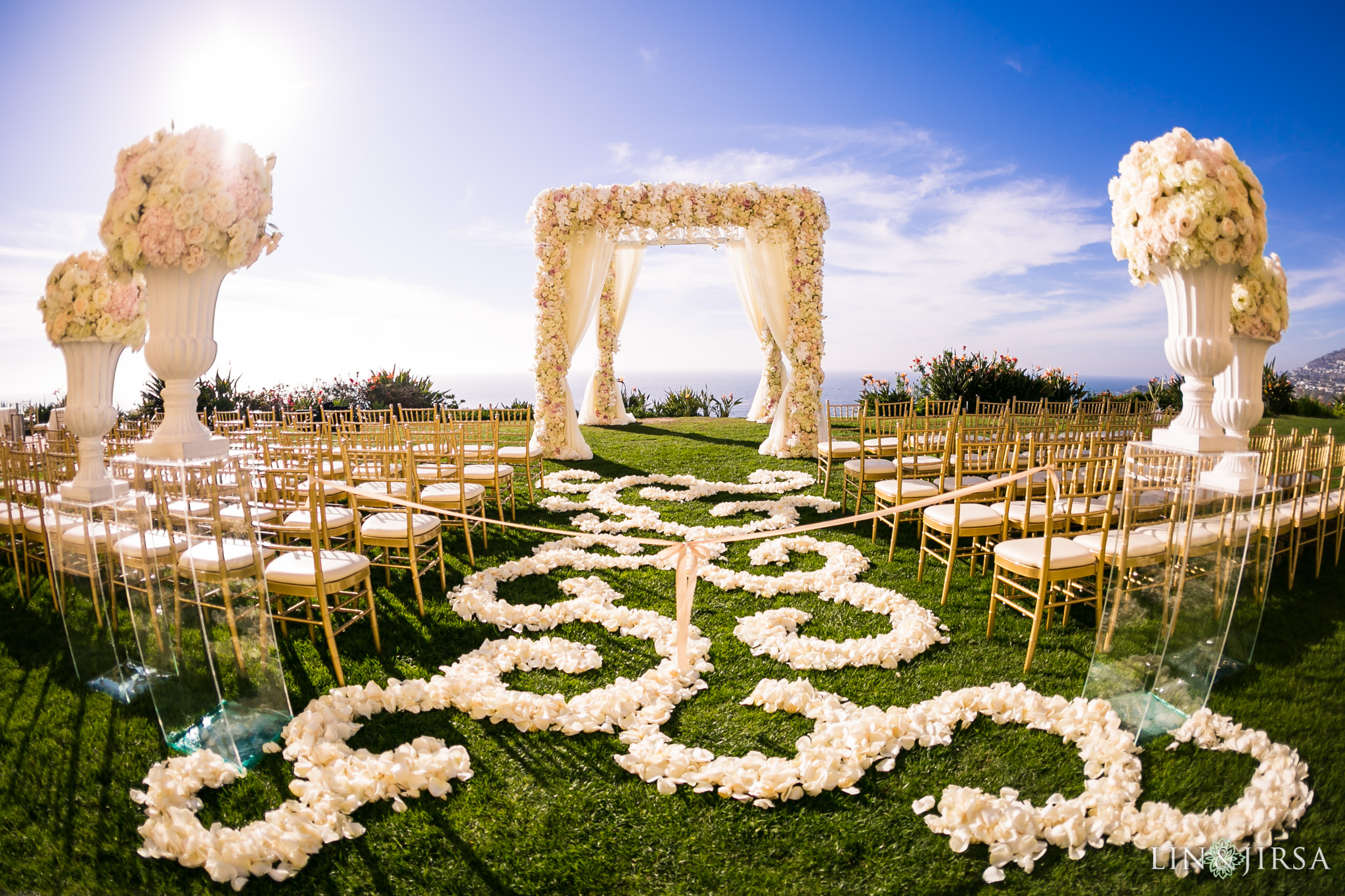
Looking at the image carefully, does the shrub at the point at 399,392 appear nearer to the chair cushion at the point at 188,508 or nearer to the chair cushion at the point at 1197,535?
the chair cushion at the point at 188,508

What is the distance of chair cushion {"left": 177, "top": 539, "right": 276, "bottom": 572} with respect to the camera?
2.78 meters

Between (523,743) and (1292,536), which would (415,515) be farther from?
(1292,536)

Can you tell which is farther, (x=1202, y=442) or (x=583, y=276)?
(x=583, y=276)

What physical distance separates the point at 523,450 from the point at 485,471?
5.88ft

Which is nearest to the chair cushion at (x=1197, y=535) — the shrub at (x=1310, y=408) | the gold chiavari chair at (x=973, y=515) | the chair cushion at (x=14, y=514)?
the gold chiavari chair at (x=973, y=515)

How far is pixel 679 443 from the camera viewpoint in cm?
1062

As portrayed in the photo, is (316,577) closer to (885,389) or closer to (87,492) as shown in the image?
(87,492)

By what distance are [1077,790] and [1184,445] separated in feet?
5.58

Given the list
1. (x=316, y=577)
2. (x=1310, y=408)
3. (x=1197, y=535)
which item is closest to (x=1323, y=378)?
(x=1310, y=408)

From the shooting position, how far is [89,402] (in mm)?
4176

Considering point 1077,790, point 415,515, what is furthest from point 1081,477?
point 415,515

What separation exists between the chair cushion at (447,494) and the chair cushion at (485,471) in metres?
0.42

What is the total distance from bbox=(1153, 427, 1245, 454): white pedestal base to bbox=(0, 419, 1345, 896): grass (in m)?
1.10

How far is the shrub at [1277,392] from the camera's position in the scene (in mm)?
13055
